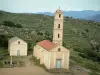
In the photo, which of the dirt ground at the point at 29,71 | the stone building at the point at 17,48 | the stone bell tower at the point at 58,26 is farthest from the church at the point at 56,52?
the stone building at the point at 17,48

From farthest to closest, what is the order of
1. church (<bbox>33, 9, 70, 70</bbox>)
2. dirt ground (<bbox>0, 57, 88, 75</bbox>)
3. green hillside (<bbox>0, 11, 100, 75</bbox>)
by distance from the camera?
green hillside (<bbox>0, 11, 100, 75</bbox>)
church (<bbox>33, 9, 70, 70</bbox>)
dirt ground (<bbox>0, 57, 88, 75</bbox>)

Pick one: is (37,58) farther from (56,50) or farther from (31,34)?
(31,34)

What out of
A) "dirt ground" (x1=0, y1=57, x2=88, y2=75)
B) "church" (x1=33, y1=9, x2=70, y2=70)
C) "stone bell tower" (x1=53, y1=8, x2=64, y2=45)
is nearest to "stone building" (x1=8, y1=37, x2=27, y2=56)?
"church" (x1=33, y1=9, x2=70, y2=70)

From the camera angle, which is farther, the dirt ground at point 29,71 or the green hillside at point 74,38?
the green hillside at point 74,38

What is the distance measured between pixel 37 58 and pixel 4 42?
1041 cm

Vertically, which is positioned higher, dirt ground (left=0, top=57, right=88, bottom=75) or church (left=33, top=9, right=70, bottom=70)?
church (left=33, top=9, right=70, bottom=70)

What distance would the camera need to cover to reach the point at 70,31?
94875 millimetres

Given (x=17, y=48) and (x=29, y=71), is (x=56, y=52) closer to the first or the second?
(x=29, y=71)

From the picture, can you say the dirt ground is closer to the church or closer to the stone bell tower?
the church

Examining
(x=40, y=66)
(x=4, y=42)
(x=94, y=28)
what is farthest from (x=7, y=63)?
(x=94, y=28)

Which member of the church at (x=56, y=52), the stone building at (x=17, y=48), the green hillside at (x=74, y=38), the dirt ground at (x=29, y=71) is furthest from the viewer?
the green hillside at (x=74, y=38)

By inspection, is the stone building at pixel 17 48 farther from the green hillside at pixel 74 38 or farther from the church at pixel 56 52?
the green hillside at pixel 74 38

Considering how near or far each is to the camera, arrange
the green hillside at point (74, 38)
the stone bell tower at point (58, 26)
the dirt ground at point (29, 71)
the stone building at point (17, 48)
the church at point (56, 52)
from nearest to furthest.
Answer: the dirt ground at point (29, 71), the church at point (56, 52), the stone bell tower at point (58, 26), the stone building at point (17, 48), the green hillside at point (74, 38)

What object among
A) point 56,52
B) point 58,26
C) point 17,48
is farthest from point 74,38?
point 56,52
